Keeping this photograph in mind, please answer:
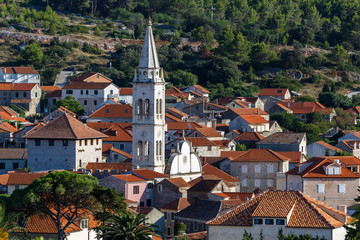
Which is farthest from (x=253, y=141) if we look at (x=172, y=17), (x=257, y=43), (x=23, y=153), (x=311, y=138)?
(x=172, y=17)

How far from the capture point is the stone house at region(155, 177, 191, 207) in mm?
69500

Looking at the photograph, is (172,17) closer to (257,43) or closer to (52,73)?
(257,43)

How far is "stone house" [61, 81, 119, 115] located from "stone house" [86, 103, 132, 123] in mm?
10315

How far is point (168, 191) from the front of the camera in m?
70.0

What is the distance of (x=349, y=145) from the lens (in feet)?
319

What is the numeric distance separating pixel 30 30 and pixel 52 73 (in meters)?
16.0

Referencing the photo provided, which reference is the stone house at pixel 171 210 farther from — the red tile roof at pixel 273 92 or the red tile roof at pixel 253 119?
the red tile roof at pixel 273 92

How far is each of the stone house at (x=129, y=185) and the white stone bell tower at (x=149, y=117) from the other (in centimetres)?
542

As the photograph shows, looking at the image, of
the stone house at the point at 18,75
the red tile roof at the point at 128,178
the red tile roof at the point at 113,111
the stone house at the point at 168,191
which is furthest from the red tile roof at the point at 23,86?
the stone house at the point at 168,191

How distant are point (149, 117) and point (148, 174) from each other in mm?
6213

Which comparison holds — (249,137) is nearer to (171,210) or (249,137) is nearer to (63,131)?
(63,131)

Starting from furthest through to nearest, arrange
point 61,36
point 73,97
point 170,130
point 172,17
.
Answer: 1. point 172,17
2. point 61,36
3. point 73,97
4. point 170,130

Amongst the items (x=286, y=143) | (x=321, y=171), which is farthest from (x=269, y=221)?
Result: (x=286, y=143)

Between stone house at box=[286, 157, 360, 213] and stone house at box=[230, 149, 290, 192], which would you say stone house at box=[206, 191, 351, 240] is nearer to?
stone house at box=[286, 157, 360, 213]
